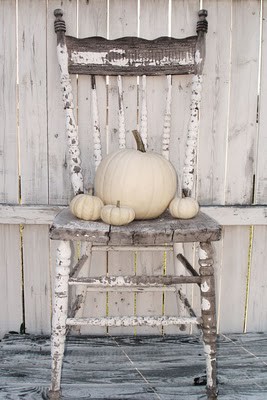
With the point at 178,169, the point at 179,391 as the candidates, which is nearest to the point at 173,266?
the point at 178,169

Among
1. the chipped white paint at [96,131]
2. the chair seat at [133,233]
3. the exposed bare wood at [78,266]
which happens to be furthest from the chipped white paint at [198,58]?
the exposed bare wood at [78,266]

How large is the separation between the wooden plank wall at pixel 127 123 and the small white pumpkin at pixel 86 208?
0.43 metres

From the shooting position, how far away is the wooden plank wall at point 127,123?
67.0 inches

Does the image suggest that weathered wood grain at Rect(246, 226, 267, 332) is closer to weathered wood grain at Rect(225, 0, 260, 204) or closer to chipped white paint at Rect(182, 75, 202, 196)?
weathered wood grain at Rect(225, 0, 260, 204)

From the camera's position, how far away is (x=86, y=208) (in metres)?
1.30

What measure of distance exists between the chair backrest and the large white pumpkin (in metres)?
0.21

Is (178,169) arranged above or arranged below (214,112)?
below

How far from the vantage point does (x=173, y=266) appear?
1.80 m

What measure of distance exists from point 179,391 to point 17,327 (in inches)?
28.7

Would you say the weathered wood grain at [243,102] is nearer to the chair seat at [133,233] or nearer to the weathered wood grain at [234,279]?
the weathered wood grain at [234,279]

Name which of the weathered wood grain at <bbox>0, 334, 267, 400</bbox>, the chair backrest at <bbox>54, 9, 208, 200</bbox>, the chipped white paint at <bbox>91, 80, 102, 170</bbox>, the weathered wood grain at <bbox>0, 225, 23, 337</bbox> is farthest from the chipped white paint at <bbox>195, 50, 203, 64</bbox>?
the weathered wood grain at <bbox>0, 334, 267, 400</bbox>

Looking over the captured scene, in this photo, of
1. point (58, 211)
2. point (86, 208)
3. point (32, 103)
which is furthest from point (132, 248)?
point (32, 103)

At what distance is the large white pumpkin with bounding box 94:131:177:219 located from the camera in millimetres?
1340

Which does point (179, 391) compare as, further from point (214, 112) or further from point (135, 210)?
point (214, 112)
